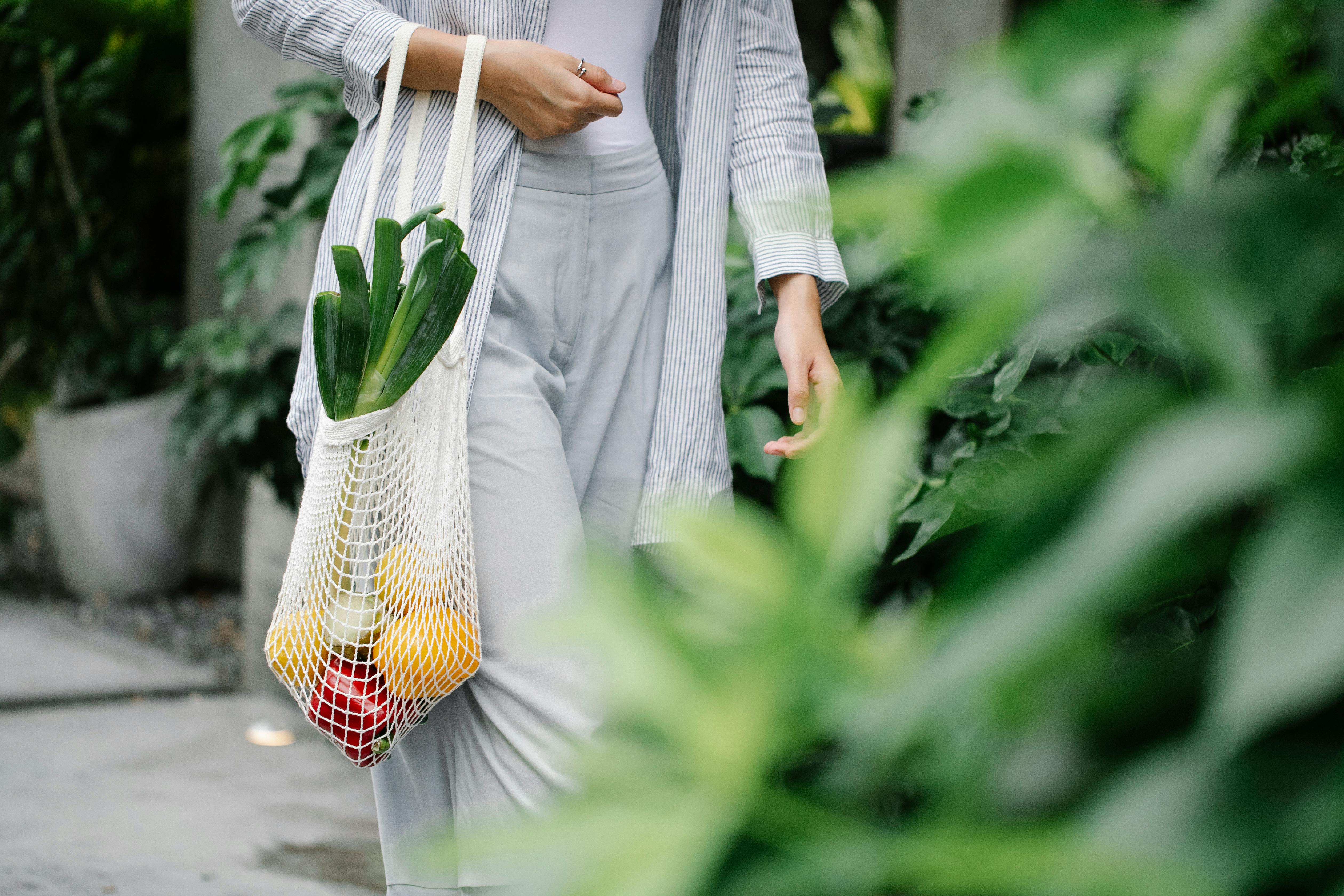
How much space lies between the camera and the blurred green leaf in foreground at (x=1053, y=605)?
10.7 inches

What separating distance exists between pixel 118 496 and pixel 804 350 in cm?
346

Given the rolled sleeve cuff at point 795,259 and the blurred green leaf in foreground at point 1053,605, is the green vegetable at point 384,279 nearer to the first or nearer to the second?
the rolled sleeve cuff at point 795,259

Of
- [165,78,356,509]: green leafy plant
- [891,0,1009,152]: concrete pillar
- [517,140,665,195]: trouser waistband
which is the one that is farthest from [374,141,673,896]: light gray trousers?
[891,0,1009,152]: concrete pillar

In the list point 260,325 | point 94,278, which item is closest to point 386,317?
point 260,325

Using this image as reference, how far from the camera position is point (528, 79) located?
1306mm

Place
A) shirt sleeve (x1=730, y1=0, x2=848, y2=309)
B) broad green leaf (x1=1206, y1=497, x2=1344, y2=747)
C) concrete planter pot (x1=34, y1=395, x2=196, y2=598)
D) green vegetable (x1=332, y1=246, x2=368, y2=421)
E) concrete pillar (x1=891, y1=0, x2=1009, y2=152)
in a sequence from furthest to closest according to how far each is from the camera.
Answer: concrete planter pot (x1=34, y1=395, x2=196, y2=598) < concrete pillar (x1=891, y1=0, x2=1009, y2=152) < shirt sleeve (x1=730, y1=0, x2=848, y2=309) < green vegetable (x1=332, y1=246, x2=368, y2=421) < broad green leaf (x1=1206, y1=497, x2=1344, y2=747)

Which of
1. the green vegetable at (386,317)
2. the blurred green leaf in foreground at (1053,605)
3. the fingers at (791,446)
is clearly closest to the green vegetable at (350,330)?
the green vegetable at (386,317)

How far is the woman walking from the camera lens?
1.32 m

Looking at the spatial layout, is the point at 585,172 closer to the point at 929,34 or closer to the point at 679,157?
the point at 679,157

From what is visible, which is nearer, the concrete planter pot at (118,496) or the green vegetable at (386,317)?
the green vegetable at (386,317)

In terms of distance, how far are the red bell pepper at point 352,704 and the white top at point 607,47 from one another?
1.91 ft

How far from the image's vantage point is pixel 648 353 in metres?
1.50

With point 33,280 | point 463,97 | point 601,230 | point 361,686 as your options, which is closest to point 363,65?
point 463,97

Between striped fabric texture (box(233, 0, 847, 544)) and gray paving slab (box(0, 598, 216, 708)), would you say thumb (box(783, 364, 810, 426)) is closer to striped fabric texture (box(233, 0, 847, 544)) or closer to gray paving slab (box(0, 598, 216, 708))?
striped fabric texture (box(233, 0, 847, 544))
